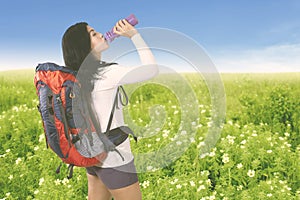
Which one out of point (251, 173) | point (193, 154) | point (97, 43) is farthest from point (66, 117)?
point (193, 154)

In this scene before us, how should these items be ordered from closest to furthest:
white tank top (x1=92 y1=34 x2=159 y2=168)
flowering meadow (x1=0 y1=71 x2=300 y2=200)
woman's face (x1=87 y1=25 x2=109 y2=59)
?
1. white tank top (x1=92 y1=34 x2=159 y2=168)
2. woman's face (x1=87 y1=25 x2=109 y2=59)
3. flowering meadow (x1=0 y1=71 x2=300 y2=200)

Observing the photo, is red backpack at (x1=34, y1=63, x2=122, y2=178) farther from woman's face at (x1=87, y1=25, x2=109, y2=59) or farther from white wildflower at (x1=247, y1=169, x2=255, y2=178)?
white wildflower at (x1=247, y1=169, x2=255, y2=178)

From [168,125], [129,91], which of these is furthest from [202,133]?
[129,91]

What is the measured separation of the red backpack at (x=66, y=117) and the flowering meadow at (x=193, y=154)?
423mm

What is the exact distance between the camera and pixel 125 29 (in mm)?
2381

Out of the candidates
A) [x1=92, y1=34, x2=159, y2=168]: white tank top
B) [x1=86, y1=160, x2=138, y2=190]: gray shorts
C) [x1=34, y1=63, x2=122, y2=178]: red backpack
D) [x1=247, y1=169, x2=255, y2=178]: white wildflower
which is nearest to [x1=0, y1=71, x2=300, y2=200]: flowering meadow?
[x1=247, y1=169, x2=255, y2=178]: white wildflower

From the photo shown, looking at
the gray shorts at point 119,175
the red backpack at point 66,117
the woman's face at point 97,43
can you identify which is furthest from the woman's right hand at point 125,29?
the gray shorts at point 119,175

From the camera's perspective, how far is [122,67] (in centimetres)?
234

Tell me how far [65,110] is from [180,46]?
803mm

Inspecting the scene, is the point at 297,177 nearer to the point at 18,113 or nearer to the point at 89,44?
the point at 89,44

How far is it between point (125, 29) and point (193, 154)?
2885 millimetres

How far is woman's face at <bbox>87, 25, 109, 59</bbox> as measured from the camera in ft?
8.04

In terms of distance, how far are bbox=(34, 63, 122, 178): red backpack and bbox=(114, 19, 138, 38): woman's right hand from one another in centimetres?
39

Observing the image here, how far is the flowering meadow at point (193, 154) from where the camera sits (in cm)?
397
